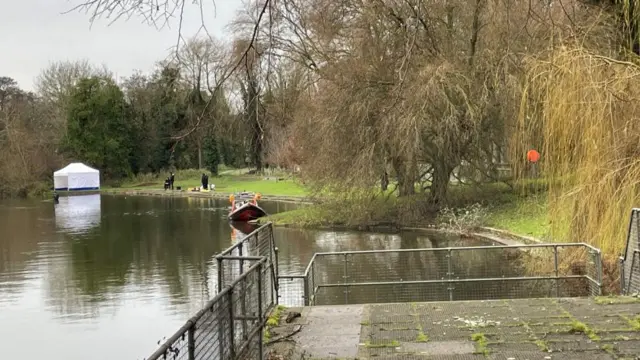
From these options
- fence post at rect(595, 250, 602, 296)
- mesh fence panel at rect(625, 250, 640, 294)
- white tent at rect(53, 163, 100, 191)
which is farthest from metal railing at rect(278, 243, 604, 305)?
white tent at rect(53, 163, 100, 191)

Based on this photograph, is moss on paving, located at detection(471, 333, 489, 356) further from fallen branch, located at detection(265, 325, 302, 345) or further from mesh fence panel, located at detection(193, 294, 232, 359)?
mesh fence panel, located at detection(193, 294, 232, 359)

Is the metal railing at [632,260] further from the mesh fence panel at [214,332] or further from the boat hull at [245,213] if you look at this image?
the boat hull at [245,213]

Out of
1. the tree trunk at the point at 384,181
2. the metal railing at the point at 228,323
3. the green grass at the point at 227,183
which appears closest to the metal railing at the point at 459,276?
the metal railing at the point at 228,323

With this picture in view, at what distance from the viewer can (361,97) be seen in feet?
68.9

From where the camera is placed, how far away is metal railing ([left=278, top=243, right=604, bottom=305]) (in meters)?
9.50

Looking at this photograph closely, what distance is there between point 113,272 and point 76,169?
39.9 m

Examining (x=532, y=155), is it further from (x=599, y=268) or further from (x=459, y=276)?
(x=599, y=268)

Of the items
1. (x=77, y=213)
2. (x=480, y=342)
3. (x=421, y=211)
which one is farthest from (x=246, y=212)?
(x=480, y=342)

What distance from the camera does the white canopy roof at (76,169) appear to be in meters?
52.3

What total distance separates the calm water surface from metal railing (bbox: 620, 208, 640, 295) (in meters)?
6.53

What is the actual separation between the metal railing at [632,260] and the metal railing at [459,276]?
1.23 m

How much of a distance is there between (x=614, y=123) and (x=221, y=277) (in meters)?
6.36

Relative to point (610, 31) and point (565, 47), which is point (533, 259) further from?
point (610, 31)

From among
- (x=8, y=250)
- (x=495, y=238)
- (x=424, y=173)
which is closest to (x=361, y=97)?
(x=424, y=173)
